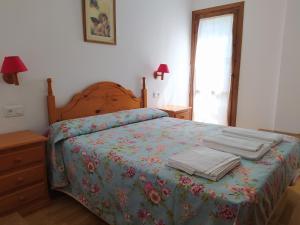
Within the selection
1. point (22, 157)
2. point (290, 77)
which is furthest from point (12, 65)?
point (290, 77)

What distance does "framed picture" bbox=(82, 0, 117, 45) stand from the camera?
8.18 feet

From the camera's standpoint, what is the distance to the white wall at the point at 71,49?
6.66ft

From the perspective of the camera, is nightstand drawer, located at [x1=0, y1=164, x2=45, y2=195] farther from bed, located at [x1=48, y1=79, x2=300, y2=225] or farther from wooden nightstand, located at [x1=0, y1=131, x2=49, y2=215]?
bed, located at [x1=48, y1=79, x2=300, y2=225]

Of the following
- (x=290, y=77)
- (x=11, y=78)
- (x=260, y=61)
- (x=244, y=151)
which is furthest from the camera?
(x=260, y=61)

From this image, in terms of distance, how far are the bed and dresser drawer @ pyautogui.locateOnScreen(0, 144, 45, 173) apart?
13 centimetres

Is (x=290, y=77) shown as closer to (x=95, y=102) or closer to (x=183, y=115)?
(x=183, y=115)

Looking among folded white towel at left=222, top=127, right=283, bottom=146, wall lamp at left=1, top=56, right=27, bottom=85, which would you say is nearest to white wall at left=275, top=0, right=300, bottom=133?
folded white towel at left=222, top=127, right=283, bottom=146

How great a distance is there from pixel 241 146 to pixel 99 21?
2075mm

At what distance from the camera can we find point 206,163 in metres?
1.32

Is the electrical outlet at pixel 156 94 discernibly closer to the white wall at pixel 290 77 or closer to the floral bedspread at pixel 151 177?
the floral bedspread at pixel 151 177

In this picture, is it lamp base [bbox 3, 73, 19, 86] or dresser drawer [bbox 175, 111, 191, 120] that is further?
dresser drawer [bbox 175, 111, 191, 120]

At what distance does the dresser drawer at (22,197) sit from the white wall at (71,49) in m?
0.58

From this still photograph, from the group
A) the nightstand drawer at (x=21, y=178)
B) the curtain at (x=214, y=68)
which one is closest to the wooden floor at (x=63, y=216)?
the nightstand drawer at (x=21, y=178)

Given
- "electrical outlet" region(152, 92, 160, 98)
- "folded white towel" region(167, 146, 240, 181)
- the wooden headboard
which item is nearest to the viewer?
"folded white towel" region(167, 146, 240, 181)
